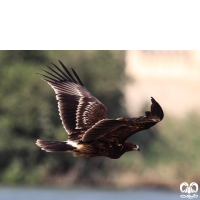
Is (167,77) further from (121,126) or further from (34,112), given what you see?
(121,126)

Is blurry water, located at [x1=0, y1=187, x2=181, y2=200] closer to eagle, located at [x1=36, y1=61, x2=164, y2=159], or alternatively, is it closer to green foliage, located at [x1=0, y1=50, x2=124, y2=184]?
green foliage, located at [x1=0, y1=50, x2=124, y2=184]

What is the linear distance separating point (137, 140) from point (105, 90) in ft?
7.94

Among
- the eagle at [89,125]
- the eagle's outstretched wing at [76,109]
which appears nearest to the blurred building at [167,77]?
the eagle's outstretched wing at [76,109]

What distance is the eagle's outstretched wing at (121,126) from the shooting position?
7648 millimetres

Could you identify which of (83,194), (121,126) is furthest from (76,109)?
(83,194)

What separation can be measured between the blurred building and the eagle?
102 ft

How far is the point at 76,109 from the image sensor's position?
31.3 ft

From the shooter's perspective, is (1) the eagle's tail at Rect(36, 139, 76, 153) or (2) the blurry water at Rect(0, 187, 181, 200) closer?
(1) the eagle's tail at Rect(36, 139, 76, 153)

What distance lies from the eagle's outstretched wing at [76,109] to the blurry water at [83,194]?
11180mm

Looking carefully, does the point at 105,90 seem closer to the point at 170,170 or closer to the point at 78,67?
the point at 78,67

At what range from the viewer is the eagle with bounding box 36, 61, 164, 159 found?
7.94 meters

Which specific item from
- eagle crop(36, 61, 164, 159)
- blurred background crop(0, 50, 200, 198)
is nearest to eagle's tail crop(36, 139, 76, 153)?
eagle crop(36, 61, 164, 159)

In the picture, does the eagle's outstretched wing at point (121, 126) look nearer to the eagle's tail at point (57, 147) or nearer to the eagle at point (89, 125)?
the eagle at point (89, 125)
